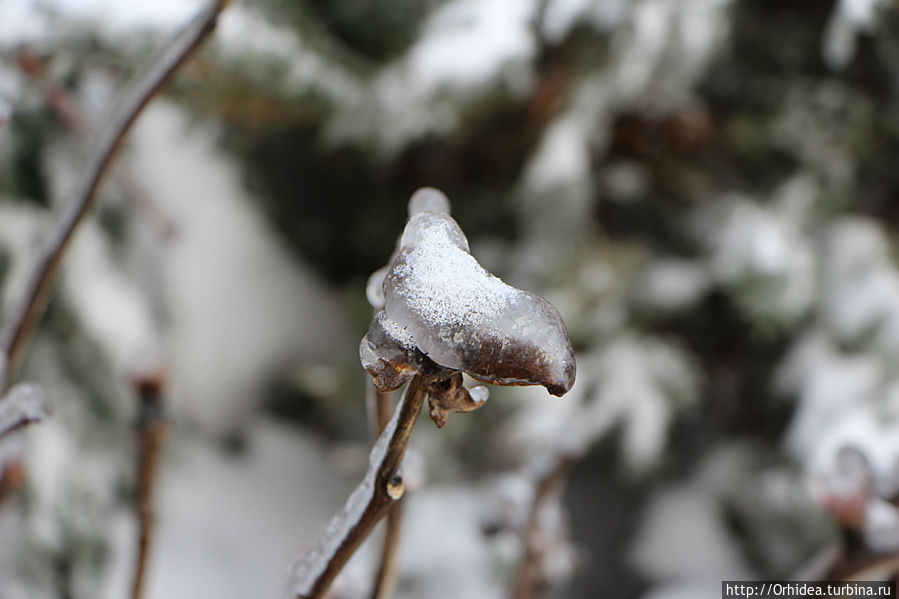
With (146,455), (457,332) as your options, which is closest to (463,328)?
(457,332)

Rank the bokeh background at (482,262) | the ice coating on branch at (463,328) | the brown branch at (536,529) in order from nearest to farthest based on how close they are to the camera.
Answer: the ice coating on branch at (463,328) → the brown branch at (536,529) → the bokeh background at (482,262)

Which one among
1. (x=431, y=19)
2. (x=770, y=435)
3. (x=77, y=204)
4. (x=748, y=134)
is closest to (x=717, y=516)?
(x=770, y=435)

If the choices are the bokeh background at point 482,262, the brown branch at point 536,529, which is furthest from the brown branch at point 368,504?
the bokeh background at point 482,262

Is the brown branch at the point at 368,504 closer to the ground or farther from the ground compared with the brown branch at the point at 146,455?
closer to the ground

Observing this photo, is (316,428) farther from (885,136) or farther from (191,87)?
(885,136)

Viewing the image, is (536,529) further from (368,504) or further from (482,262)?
(482,262)

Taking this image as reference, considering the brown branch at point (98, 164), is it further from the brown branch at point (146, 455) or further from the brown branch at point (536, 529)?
the brown branch at point (536, 529)

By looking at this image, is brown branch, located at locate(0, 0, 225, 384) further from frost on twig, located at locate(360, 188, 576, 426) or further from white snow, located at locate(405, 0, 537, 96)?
white snow, located at locate(405, 0, 537, 96)
